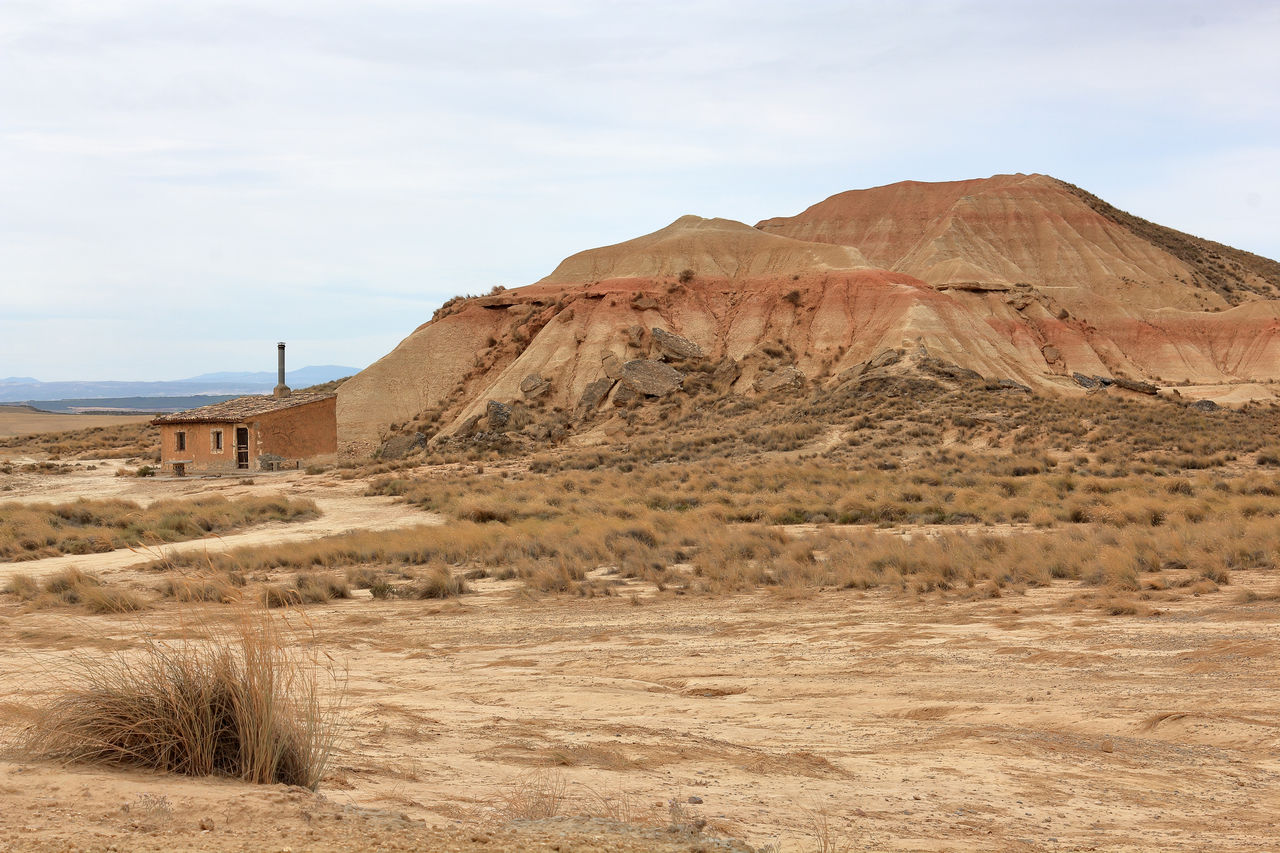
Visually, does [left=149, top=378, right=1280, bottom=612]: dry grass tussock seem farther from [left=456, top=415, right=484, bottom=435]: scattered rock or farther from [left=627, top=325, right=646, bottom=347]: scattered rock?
[left=627, top=325, right=646, bottom=347]: scattered rock

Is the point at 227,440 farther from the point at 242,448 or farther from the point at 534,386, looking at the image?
the point at 534,386

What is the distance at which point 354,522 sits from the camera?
24.7 m

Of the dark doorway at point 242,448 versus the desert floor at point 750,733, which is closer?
the desert floor at point 750,733

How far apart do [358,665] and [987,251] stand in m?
83.5

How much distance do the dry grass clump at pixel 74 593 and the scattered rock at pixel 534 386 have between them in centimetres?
3237

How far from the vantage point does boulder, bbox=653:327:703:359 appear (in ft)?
161

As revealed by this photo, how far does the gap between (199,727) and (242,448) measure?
3855cm

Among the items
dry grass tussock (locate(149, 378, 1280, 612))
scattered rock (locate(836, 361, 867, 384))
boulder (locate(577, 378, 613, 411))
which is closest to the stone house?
dry grass tussock (locate(149, 378, 1280, 612))

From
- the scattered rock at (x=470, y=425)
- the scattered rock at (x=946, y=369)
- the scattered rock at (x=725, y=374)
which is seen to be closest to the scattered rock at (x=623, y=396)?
the scattered rock at (x=725, y=374)

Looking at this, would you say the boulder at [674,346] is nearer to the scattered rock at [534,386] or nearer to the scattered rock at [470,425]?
the scattered rock at [534,386]

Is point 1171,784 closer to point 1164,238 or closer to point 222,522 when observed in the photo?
point 222,522

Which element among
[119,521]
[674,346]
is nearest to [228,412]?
[119,521]

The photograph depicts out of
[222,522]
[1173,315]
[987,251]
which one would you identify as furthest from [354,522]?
[987,251]

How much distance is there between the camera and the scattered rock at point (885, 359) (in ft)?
142
